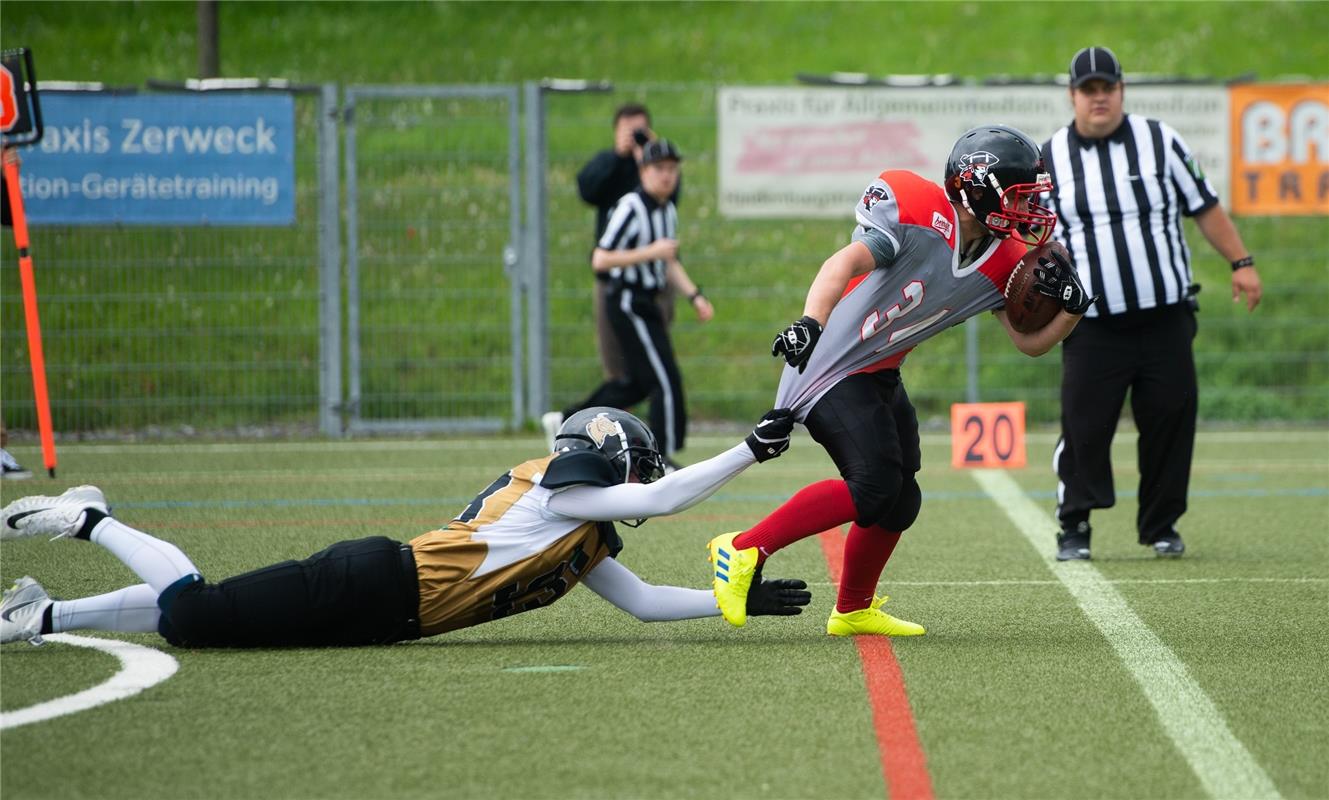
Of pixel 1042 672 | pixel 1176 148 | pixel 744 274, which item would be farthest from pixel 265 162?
pixel 1042 672

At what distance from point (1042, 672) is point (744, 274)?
28.3 ft

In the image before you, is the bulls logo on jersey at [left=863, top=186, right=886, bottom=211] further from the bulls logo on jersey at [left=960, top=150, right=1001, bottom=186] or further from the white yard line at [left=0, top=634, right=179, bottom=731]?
the white yard line at [left=0, top=634, right=179, bottom=731]

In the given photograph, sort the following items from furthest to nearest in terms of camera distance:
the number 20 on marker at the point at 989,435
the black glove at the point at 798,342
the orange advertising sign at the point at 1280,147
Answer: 1. the orange advertising sign at the point at 1280,147
2. the number 20 on marker at the point at 989,435
3. the black glove at the point at 798,342

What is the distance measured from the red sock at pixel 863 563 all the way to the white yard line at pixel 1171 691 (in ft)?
2.30

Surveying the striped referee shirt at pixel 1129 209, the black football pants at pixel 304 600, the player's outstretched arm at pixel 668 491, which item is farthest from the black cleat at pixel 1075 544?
the black football pants at pixel 304 600

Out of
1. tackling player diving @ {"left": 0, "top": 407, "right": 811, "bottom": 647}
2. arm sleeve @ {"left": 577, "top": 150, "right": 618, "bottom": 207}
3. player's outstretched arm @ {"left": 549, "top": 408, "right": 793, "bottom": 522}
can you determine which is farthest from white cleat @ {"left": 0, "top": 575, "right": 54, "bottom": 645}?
arm sleeve @ {"left": 577, "top": 150, "right": 618, "bottom": 207}

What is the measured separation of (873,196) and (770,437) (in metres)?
0.86

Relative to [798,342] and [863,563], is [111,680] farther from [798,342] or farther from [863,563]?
[863,563]

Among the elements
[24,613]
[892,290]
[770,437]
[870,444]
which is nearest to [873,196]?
[892,290]

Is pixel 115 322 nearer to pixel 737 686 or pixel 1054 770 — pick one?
pixel 737 686

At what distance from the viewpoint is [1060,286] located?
200 inches

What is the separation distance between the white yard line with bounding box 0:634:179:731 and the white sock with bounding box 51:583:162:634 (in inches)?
3.6

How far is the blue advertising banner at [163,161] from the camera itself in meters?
11.8

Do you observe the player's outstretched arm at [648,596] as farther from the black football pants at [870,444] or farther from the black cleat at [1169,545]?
the black cleat at [1169,545]
